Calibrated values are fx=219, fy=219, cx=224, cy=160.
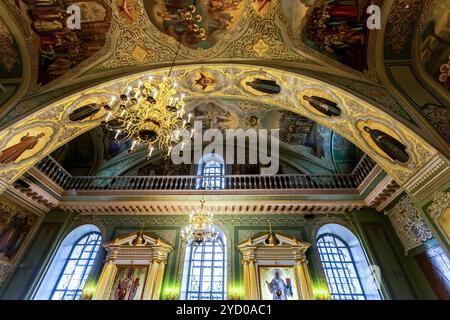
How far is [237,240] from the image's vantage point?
8953 millimetres

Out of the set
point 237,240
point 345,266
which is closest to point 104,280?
point 237,240

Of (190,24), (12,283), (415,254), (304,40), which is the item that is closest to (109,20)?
(190,24)

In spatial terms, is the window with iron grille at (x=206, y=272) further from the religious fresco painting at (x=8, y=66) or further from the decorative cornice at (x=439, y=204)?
the religious fresco painting at (x=8, y=66)

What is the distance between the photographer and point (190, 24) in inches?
236

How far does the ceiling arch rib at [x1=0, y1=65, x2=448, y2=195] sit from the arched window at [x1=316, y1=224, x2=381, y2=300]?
401cm

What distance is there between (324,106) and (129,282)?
9.07 meters

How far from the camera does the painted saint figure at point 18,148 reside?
19.2 feet

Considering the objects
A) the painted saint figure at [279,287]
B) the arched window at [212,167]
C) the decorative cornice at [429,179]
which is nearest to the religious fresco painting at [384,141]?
the decorative cornice at [429,179]

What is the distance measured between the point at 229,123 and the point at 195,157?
9.52ft

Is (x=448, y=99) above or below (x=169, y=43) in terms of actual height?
below

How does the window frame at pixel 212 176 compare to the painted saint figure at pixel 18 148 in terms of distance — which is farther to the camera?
the window frame at pixel 212 176

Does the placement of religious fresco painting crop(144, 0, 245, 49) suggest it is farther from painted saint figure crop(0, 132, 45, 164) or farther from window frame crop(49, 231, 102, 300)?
window frame crop(49, 231, 102, 300)

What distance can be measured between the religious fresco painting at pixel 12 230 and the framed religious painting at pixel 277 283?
9380 mm
